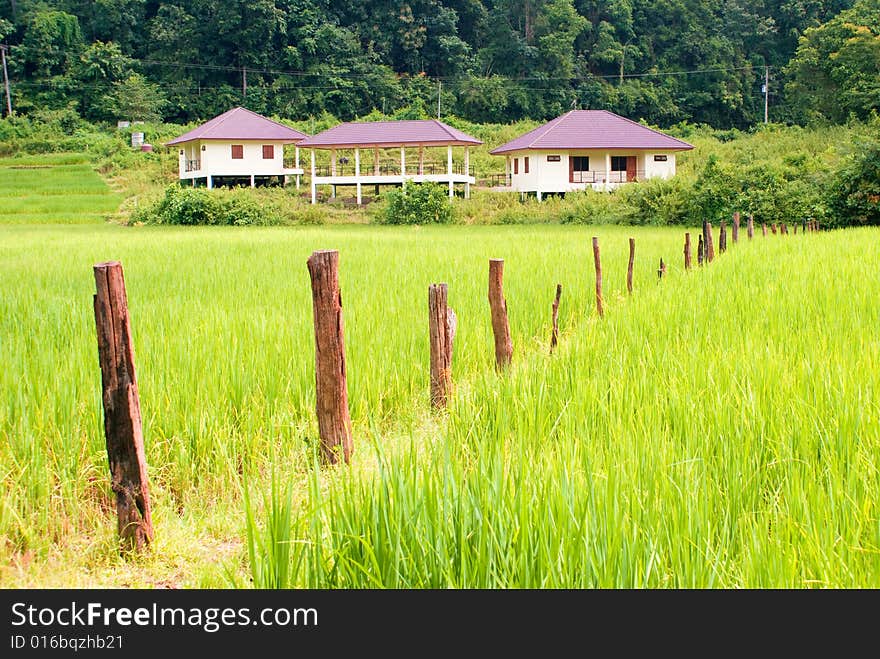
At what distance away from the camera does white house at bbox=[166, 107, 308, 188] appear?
38250 millimetres

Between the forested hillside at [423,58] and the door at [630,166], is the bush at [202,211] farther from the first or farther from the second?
the forested hillside at [423,58]

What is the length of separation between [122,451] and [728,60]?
60.8 m

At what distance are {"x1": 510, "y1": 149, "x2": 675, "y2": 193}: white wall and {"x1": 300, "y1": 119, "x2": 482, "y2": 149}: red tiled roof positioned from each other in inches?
100

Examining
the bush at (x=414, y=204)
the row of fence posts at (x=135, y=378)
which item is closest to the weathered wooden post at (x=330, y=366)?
the row of fence posts at (x=135, y=378)

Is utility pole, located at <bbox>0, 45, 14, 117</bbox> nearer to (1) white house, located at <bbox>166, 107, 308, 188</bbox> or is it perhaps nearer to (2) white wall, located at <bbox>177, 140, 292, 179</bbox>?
(1) white house, located at <bbox>166, 107, 308, 188</bbox>

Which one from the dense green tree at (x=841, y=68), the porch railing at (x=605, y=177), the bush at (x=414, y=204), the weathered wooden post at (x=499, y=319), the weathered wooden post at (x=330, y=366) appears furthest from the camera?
the dense green tree at (x=841, y=68)

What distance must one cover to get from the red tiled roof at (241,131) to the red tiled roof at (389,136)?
2.53m

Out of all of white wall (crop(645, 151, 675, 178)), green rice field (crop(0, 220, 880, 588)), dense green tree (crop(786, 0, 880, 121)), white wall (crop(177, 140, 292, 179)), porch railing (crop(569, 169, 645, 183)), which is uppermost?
dense green tree (crop(786, 0, 880, 121))

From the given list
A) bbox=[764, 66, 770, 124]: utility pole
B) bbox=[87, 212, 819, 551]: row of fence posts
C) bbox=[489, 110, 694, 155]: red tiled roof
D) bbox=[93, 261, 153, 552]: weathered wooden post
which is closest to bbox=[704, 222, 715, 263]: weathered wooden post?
bbox=[87, 212, 819, 551]: row of fence posts

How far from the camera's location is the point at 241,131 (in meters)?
38.8

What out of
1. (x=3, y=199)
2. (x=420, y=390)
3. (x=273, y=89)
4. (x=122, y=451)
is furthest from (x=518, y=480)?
(x=273, y=89)

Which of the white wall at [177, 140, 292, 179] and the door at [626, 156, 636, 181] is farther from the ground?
the white wall at [177, 140, 292, 179]

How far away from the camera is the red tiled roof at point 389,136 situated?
35.8 meters

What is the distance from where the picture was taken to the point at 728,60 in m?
58.2
